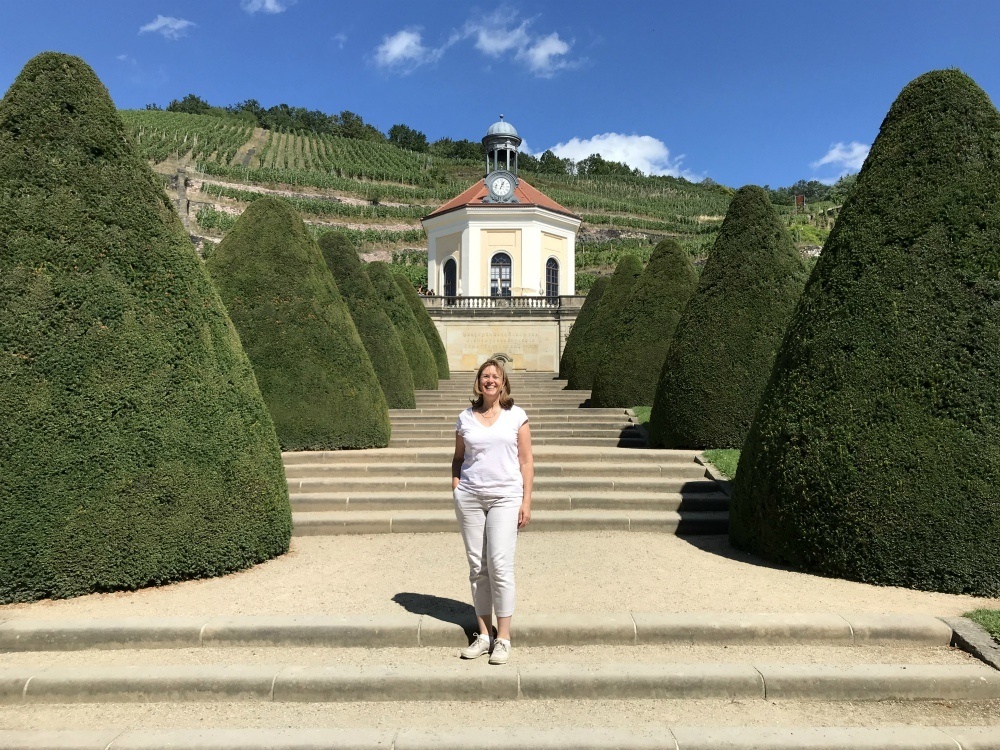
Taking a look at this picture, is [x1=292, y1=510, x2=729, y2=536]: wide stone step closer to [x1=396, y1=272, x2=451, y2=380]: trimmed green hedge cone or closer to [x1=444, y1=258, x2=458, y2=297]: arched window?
[x1=396, y1=272, x2=451, y2=380]: trimmed green hedge cone

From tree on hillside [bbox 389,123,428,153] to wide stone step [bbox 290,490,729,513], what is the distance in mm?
139533

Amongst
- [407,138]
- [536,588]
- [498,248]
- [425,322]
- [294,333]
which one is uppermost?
[407,138]

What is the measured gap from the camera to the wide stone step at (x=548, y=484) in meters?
9.27

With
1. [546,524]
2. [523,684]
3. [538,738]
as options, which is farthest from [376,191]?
[538,738]

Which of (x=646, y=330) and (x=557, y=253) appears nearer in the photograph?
(x=646, y=330)

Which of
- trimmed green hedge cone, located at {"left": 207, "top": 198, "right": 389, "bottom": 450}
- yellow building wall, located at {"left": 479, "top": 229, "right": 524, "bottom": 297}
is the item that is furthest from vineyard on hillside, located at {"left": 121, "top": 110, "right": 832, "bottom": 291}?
trimmed green hedge cone, located at {"left": 207, "top": 198, "right": 389, "bottom": 450}

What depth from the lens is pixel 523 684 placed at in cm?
431

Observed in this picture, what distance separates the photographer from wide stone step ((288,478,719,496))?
9273mm

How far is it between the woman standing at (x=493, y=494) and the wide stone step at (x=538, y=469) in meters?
5.40

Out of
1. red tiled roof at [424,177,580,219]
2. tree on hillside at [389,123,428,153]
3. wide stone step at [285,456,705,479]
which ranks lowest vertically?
wide stone step at [285,456,705,479]

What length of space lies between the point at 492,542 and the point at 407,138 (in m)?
151

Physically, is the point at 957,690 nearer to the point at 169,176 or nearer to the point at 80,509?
the point at 80,509

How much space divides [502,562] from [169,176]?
264 feet

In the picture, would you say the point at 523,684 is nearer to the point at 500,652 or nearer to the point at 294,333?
the point at 500,652
